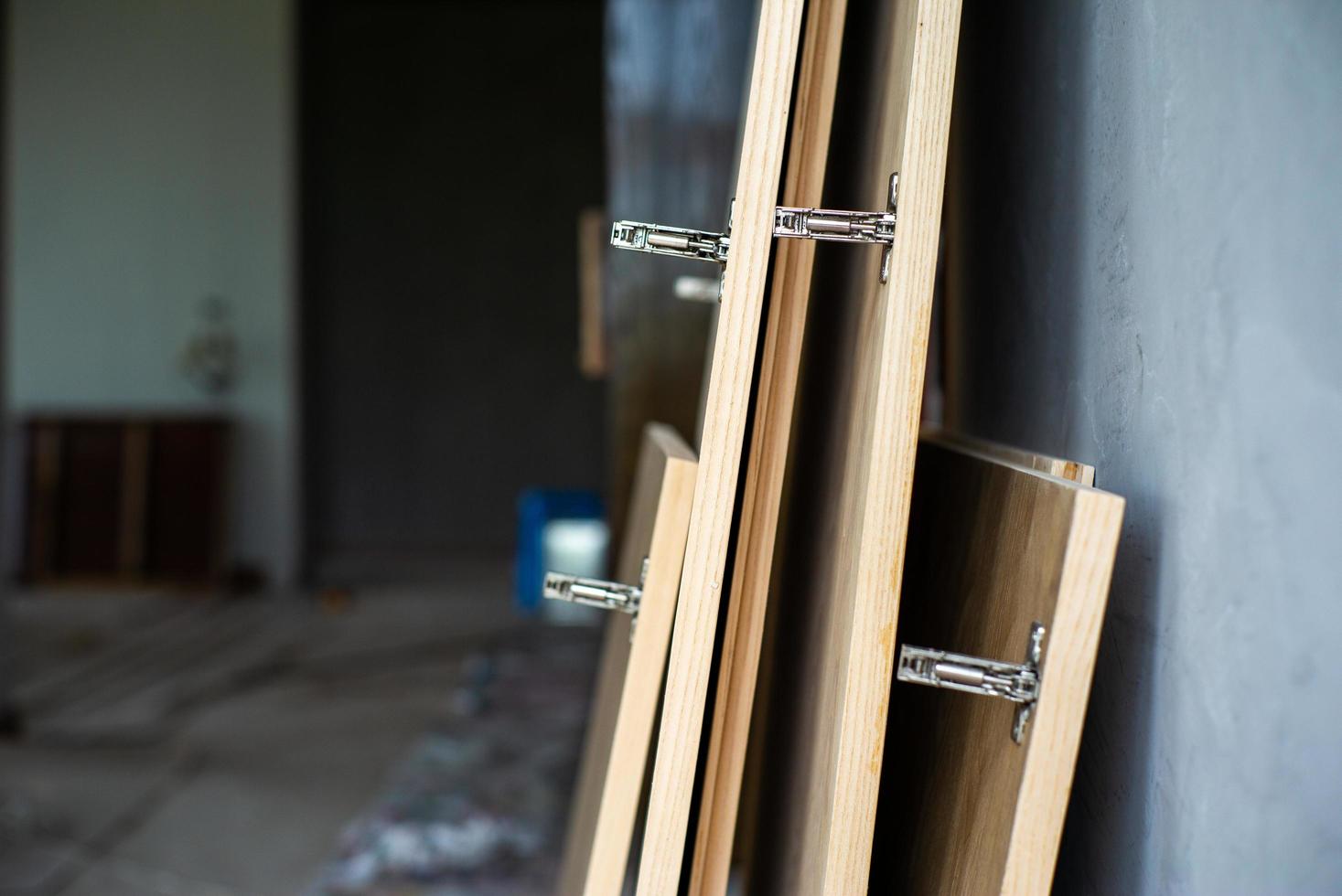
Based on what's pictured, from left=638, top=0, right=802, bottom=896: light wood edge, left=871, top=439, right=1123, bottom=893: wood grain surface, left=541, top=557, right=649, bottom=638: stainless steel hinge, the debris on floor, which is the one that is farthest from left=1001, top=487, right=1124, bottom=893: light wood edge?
the debris on floor

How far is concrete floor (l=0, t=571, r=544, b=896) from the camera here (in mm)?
2658

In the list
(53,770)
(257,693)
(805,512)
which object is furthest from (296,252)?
(805,512)

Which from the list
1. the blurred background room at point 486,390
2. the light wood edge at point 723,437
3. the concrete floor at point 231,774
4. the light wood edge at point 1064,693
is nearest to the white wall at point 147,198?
the blurred background room at point 486,390

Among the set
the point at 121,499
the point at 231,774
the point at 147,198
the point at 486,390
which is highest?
the point at 147,198

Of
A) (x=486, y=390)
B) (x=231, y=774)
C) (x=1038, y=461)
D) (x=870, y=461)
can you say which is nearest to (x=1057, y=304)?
(x=1038, y=461)

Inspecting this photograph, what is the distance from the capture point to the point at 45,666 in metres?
4.52

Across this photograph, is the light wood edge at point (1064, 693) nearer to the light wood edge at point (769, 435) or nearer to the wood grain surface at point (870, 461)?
the wood grain surface at point (870, 461)

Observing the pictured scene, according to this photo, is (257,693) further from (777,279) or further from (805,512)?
(777,279)

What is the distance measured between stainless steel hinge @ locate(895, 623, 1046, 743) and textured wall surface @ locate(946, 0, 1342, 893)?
8 centimetres

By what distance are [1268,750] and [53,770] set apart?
361 centimetres

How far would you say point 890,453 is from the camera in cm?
54

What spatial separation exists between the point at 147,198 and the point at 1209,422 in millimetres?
6552

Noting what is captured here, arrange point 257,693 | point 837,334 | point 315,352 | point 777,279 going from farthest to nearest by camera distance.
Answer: point 315,352 → point 257,693 → point 837,334 → point 777,279

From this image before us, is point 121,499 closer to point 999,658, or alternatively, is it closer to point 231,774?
point 231,774
